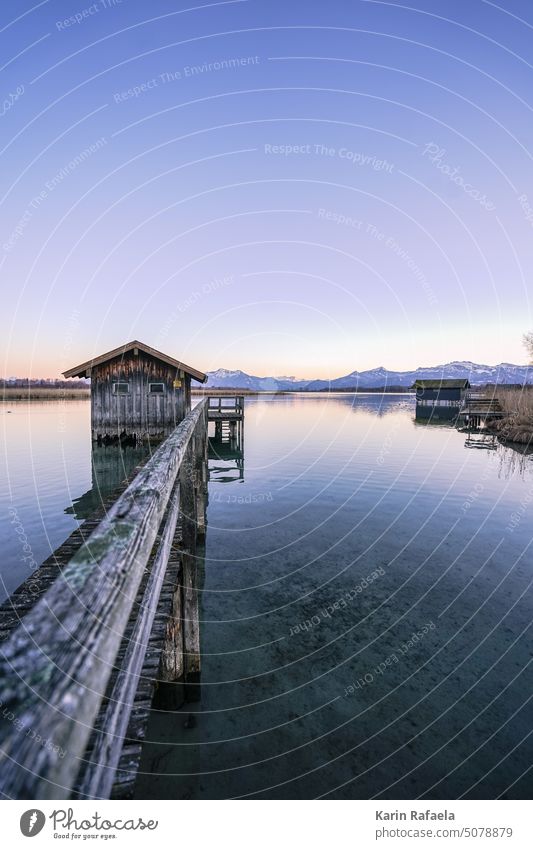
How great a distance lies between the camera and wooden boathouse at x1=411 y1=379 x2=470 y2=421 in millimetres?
58812

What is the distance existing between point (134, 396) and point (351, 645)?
20007 mm

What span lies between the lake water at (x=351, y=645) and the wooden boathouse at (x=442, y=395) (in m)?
49.0

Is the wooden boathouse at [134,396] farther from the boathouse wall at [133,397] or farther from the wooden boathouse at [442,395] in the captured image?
the wooden boathouse at [442,395]

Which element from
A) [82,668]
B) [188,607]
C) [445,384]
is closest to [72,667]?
[82,668]

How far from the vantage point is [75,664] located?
90cm

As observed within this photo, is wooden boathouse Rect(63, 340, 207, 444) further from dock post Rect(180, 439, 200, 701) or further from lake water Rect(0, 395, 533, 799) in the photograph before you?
dock post Rect(180, 439, 200, 701)

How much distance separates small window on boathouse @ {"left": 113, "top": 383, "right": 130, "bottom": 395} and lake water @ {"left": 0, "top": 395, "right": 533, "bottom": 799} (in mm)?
9713

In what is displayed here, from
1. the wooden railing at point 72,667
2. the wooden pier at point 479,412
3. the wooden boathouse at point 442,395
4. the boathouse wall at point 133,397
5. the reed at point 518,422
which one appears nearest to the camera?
the wooden railing at point 72,667

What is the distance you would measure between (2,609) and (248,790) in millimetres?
3026

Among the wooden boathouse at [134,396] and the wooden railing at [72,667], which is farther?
the wooden boathouse at [134,396]

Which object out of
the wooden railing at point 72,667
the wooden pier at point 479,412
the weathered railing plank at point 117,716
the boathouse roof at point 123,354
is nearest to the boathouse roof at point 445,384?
the wooden pier at point 479,412

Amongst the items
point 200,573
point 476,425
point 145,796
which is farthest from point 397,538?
point 476,425

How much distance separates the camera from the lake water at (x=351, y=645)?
388 centimetres

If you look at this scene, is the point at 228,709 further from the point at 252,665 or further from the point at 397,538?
the point at 397,538
